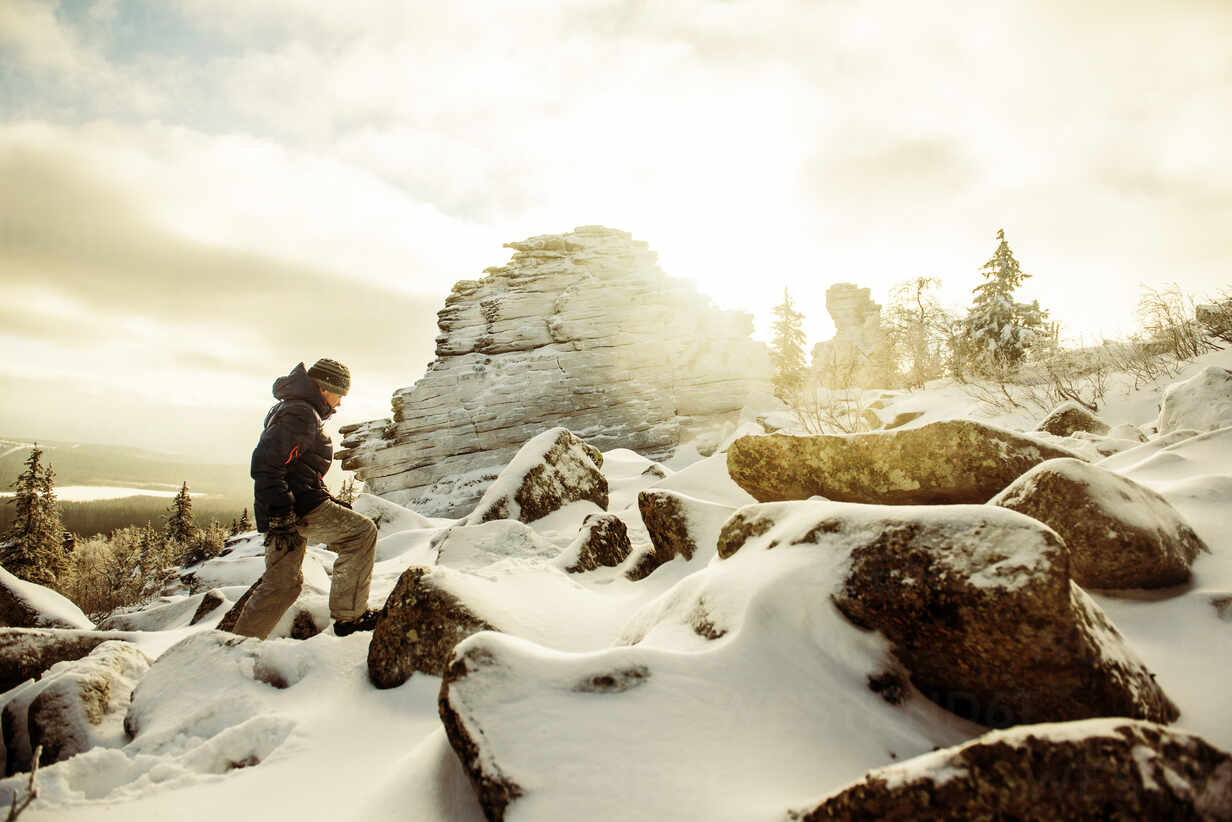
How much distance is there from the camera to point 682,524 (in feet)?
14.7

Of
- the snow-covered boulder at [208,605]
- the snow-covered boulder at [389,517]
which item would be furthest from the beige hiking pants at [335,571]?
the snow-covered boulder at [389,517]

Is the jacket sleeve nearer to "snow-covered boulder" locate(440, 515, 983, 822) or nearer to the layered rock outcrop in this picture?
"snow-covered boulder" locate(440, 515, 983, 822)

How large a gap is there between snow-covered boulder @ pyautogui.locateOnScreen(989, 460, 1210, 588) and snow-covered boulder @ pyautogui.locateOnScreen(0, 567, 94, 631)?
8360 mm

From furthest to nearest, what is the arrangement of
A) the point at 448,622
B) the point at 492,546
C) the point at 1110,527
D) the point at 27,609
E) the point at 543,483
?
the point at 543,483 < the point at 492,546 < the point at 27,609 < the point at 448,622 < the point at 1110,527

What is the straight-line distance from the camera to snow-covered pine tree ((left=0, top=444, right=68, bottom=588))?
25.4 m

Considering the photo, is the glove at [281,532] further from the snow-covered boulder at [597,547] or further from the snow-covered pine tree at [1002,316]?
the snow-covered pine tree at [1002,316]

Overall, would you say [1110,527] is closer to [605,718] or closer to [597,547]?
[605,718]

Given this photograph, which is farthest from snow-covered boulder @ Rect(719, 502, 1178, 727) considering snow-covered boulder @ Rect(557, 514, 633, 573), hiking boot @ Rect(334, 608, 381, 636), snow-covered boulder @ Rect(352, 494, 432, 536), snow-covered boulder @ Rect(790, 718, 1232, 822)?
snow-covered boulder @ Rect(352, 494, 432, 536)

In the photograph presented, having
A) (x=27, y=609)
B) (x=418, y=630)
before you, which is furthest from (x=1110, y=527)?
(x=27, y=609)

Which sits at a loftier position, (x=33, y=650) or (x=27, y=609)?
(x=33, y=650)

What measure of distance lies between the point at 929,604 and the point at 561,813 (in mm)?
1483

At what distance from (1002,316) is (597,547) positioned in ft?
90.8

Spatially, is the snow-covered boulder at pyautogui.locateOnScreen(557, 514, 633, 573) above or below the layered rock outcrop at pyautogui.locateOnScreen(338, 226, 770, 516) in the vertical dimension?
below

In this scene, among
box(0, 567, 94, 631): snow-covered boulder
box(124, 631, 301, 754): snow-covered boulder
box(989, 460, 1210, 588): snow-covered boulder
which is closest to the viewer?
box(989, 460, 1210, 588): snow-covered boulder
